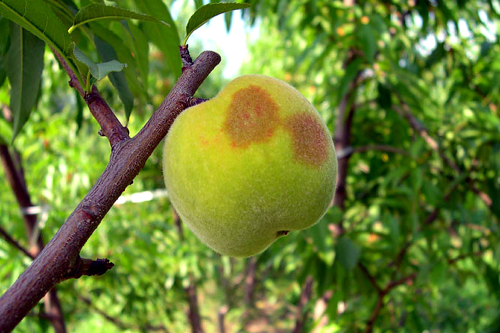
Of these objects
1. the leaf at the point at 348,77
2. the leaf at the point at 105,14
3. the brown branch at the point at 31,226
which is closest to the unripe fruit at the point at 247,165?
the leaf at the point at 105,14

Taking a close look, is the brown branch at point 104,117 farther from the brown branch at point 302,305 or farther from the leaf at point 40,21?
the brown branch at point 302,305

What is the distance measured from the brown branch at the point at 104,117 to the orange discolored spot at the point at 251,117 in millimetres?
120

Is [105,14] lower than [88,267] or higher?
higher

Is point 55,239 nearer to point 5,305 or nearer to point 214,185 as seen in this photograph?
point 5,305

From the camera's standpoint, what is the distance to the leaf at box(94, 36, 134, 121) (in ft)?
2.28

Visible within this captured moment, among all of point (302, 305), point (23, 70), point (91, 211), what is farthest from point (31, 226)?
point (302, 305)

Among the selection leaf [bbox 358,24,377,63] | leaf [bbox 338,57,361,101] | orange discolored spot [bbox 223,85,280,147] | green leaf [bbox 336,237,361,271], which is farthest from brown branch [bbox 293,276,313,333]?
orange discolored spot [bbox 223,85,280,147]

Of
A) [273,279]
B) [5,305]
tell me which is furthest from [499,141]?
[273,279]

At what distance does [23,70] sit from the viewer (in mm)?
704

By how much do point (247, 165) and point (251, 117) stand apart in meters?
0.06

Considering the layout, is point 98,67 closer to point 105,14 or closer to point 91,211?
point 105,14

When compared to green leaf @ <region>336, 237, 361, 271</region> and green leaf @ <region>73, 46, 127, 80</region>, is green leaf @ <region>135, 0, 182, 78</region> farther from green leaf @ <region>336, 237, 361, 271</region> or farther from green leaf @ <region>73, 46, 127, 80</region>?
green leaf @ <region>336, 237, 361, 271</region>

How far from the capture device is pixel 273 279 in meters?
3.85

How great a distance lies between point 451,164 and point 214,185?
1.32m
